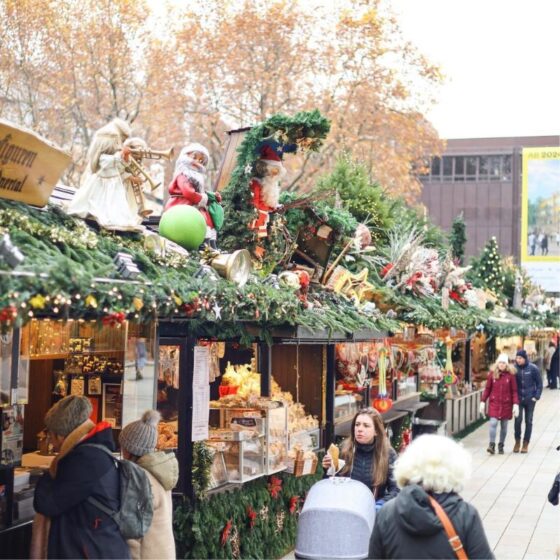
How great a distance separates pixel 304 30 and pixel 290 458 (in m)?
20.5

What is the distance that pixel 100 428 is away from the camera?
5551 millimetres

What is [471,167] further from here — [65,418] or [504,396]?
[65,418]

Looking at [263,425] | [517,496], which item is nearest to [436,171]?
[517,496]

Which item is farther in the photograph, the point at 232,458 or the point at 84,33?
the point at 84,33

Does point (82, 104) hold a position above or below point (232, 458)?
above

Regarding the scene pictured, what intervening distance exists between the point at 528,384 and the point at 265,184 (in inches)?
364

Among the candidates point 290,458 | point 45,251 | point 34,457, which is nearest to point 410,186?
point 290,458

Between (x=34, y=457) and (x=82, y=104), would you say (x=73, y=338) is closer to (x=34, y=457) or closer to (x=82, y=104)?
(x=34, y=457)

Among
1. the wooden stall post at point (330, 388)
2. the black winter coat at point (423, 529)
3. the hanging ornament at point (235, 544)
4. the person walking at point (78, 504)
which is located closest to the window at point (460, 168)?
the wooden stall post at point (330, 388)

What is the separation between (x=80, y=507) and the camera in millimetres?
5246

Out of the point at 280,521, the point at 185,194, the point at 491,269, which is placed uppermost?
the point at 491,269

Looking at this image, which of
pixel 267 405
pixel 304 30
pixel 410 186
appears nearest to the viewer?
pixel 267 405

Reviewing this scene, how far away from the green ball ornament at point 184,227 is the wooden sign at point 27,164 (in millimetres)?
1394

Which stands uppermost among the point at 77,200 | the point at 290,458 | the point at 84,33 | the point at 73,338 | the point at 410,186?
the point at 84,33
